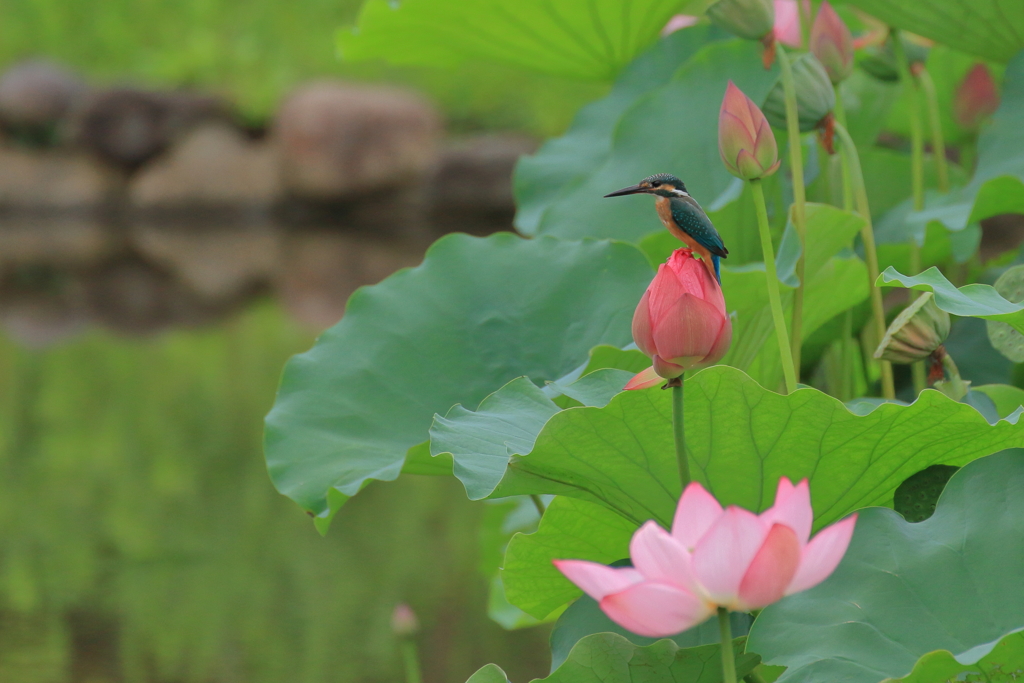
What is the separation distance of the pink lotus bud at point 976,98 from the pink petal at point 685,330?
1.47ft

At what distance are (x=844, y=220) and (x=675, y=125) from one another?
170 mm

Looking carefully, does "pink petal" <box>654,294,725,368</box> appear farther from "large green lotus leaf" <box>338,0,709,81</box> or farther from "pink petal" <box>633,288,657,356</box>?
"large green lotus leaf" <box>338,0,709,81</box>

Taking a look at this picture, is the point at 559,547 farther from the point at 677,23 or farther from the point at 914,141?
the point at 677,23

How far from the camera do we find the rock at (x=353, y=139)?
4.50m

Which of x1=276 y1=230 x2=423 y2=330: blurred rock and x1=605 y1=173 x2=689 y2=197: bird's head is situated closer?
x1=605 y1=173 x2=689 y2=197: bird's head

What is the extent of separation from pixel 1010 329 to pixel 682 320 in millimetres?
173

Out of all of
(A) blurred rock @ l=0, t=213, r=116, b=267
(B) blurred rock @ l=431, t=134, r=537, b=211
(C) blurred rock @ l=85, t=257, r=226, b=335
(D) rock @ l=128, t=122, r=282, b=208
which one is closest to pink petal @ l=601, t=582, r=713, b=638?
(C) blurred rock @ l=85, t=257, r=226, b=335

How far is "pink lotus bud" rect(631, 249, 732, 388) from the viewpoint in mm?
264

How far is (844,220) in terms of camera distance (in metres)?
0.40

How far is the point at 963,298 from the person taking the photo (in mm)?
324

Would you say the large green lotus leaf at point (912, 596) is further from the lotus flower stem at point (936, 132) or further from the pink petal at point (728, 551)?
the lotus flower stem at point (936, 132)

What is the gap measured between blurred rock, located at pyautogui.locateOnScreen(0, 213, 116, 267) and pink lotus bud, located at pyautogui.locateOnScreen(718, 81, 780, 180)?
3722 mm

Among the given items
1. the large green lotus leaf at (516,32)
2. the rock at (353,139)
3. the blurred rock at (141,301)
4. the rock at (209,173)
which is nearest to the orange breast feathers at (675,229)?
the large green lotus leaf at (516,32)

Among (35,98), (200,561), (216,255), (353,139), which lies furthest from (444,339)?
(35,98)
